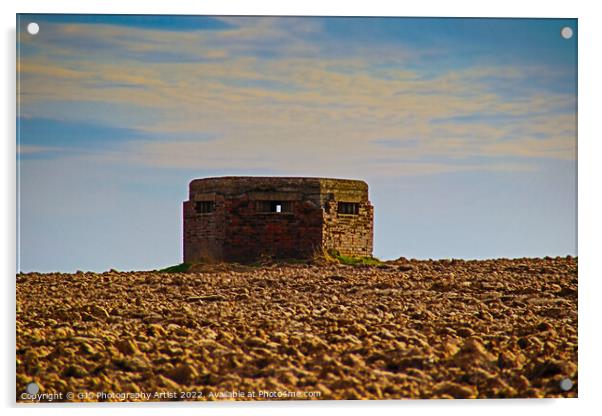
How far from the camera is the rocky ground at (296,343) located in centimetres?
855

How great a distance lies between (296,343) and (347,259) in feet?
28.6

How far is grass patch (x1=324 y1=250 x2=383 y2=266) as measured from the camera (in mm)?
17625

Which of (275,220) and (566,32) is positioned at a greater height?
(566,32)

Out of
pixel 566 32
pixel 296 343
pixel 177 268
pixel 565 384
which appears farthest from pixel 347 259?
pixel 565 384

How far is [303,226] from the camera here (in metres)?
18.2

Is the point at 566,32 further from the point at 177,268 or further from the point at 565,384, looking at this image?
the point at 177,268

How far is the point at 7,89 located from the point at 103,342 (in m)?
2.23

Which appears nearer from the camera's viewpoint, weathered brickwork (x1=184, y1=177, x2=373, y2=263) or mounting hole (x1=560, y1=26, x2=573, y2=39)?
mounting hole (x1=560, y1=26, x2=573, y2=39)

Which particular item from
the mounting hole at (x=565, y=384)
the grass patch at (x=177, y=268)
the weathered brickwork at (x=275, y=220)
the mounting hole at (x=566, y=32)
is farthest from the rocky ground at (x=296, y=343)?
the weathered brickwork at (x=275, y=220)

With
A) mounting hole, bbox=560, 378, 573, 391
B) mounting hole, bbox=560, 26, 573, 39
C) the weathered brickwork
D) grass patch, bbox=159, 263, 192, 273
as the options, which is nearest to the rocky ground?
mounting hole, bbox=560, 378, 573, 391

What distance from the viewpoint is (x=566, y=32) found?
9461 millimetres

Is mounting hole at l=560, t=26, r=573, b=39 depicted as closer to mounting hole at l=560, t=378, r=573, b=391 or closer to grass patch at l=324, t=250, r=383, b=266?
mounting hole at l=560, t=378, r=573, b=391

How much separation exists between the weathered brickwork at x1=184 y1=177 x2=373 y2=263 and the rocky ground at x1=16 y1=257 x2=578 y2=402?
216 inches

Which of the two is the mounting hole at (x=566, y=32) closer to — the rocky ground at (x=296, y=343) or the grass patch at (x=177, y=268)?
the rocky ground at (x=296, y=343)
